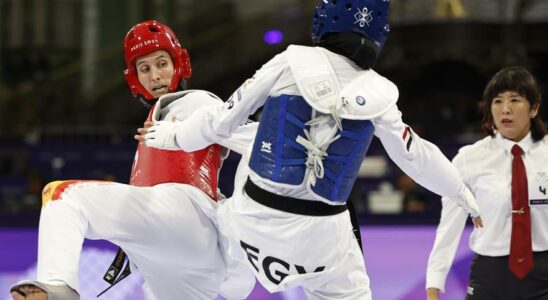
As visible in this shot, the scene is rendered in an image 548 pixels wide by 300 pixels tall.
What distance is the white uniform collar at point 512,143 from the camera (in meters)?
4.12

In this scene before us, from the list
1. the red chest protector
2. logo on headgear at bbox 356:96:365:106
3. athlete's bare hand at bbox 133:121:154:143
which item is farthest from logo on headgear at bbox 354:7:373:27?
the red chest protector

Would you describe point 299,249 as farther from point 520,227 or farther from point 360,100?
point 520,227

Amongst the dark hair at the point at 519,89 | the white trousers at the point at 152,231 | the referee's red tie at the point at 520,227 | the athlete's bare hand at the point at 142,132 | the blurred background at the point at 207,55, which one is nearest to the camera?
the white trousers at the point at 152,231

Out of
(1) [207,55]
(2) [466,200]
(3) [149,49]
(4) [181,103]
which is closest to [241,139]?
(4) [181,103]

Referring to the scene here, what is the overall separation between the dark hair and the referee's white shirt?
5 centimetres

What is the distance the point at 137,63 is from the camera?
4215mm

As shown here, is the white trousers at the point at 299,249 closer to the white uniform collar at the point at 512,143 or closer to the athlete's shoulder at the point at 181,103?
the athlete's shoulder at the point at 181,103

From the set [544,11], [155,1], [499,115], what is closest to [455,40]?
[544,11]

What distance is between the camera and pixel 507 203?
4039 millimetres

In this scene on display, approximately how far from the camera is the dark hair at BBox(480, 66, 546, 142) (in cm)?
406

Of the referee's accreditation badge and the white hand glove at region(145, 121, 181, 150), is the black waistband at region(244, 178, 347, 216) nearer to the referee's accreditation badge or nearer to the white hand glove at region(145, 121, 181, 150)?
the white hand glove at region(145, 121, 181, 150)

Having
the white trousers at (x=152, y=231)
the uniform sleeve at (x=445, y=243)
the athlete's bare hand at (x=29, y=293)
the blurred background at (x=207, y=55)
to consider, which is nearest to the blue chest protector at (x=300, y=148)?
the white trousers at (x=152, y=231)

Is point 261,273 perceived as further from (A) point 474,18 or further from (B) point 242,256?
(A) point 474,18

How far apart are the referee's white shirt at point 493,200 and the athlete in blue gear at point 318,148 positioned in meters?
0.82
